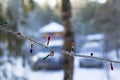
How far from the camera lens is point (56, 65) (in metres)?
3.48

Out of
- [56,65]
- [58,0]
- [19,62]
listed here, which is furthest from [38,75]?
[58,0]

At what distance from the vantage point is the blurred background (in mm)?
2979

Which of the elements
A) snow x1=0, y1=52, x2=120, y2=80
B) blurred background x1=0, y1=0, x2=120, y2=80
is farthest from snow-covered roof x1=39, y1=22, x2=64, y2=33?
snow x1=0, y1=52, x2=120, y2=80

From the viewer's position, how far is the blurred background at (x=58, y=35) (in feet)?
9.77

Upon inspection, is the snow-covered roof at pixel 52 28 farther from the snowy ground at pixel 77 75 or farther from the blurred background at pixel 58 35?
the snowy ground at pixel 77 75

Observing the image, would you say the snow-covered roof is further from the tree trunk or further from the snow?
the snow

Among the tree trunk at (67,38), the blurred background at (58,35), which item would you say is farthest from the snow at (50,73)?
the tree trunk at (67,38)

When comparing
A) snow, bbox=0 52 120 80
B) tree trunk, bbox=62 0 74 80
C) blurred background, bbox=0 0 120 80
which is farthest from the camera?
snow, bbox=0 52 120 80

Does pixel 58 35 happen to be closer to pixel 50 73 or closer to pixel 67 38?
pixel 67 38

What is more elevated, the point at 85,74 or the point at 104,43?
the point at 104,43

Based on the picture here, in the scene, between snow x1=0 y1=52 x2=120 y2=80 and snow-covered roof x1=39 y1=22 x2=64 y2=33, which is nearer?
snow-covered roof x1=39 y1=22 x2=64 y2=33

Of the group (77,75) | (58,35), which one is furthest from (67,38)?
(77,75)

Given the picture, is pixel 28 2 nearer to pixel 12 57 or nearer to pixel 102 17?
pixel 12 57

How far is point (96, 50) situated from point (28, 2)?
126cm
